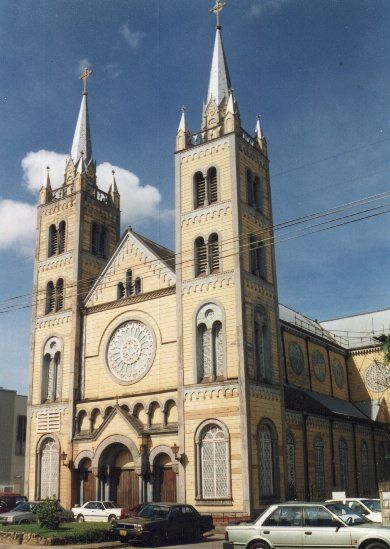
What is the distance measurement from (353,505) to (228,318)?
12.0 meters

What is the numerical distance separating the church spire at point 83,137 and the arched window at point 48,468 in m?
20.4

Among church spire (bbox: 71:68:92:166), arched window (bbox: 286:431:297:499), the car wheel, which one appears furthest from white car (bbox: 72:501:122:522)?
church spire (bbox: 71:68:92:166)

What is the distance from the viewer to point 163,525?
84.9 ft

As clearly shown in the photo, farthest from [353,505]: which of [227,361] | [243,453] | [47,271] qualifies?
[47,271]

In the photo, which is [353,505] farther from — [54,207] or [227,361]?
[54,207]

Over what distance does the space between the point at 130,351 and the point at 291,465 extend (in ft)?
38.4

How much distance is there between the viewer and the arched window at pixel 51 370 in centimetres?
4334

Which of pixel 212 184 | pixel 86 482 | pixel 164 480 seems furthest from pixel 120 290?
pixel 164 480

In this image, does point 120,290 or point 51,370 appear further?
point 51,370

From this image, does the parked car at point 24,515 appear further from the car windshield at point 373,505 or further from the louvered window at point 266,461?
the car windshield at point 373,505

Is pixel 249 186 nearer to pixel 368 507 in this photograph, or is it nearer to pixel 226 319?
pixel 226 319

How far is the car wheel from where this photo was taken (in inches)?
994

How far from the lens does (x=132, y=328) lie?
134 feet

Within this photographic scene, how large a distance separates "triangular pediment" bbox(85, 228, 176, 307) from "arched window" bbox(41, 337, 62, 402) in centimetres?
368
